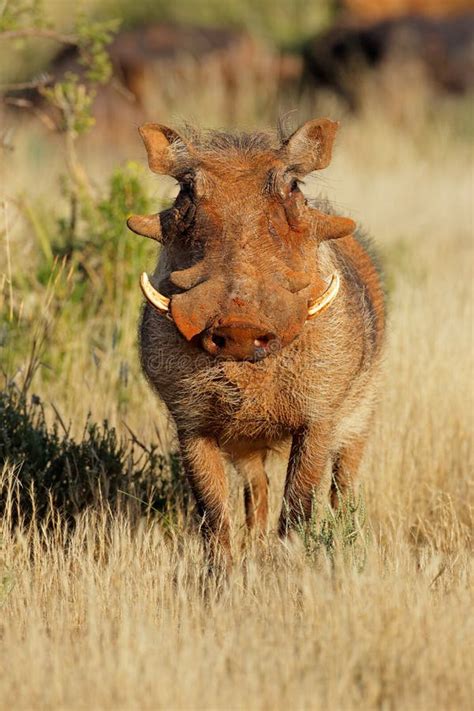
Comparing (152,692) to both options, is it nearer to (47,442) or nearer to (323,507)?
(323,507)

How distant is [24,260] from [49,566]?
113 inches

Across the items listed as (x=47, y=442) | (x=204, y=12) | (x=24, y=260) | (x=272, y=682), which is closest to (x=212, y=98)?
(x=204, y=12)

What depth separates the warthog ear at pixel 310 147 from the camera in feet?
13.6

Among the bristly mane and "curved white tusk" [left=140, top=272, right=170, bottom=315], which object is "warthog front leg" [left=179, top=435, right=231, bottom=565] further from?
the bristly mane

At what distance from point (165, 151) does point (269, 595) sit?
4.98 ft

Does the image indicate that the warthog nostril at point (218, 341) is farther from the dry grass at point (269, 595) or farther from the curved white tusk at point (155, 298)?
the dry grass at point (269, 595)

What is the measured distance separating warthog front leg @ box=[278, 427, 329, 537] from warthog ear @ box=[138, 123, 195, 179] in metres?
1.00

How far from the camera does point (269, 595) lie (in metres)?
3.76

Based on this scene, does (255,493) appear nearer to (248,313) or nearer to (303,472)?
(303,472)

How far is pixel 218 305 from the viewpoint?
12.1 ft

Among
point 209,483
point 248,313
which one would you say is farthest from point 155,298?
point 209,483

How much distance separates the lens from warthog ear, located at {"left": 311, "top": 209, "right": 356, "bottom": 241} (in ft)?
13.7

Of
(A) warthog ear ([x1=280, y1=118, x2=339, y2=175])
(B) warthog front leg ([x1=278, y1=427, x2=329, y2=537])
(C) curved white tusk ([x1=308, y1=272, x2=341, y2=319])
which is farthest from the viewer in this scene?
(B) warthog front leg ([x1=278, y1=427, x2=329, y2=537])

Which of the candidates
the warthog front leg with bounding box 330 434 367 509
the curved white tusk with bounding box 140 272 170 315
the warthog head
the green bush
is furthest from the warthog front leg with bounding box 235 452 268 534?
the curved white tusk with bounding box 140 272 170 315
